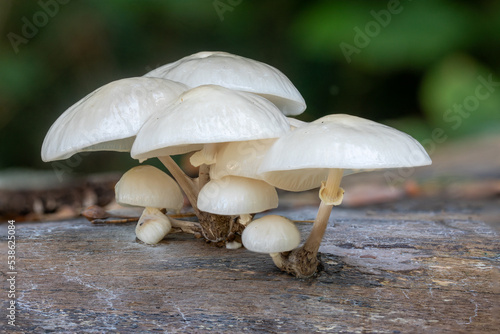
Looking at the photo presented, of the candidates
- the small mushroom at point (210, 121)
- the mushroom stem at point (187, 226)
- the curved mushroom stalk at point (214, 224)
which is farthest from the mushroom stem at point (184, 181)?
the small mushroom at point (210, 121)

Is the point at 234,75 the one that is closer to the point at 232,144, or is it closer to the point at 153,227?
the point at 232,144

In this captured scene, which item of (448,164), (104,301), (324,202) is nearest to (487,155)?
(448,164)

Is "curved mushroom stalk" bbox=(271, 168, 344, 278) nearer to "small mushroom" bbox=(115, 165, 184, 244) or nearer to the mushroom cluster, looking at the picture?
the mushroom cluster

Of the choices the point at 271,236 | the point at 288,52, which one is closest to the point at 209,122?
the point at 271,236

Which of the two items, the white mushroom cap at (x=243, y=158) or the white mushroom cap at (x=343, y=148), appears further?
the white mushroom cap at (x=243, y=158)

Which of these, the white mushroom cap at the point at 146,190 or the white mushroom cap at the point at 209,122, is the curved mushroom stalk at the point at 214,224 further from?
the white mushroom cap at the point at 209,122

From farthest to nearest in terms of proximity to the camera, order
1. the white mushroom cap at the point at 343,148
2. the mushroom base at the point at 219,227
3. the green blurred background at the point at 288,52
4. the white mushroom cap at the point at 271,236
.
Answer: the green blurred background at the point at 288,52
the mushroom base at the point at 219,227
the white mushroom cap at the point at 271,236
the white mushroom cap at the point at 343,148

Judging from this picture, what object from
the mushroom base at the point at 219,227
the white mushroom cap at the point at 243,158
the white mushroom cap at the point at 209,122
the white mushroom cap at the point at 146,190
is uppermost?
the white mushroom cap at the point at 209,122

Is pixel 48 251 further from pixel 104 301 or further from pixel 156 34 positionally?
pixel 156 34
